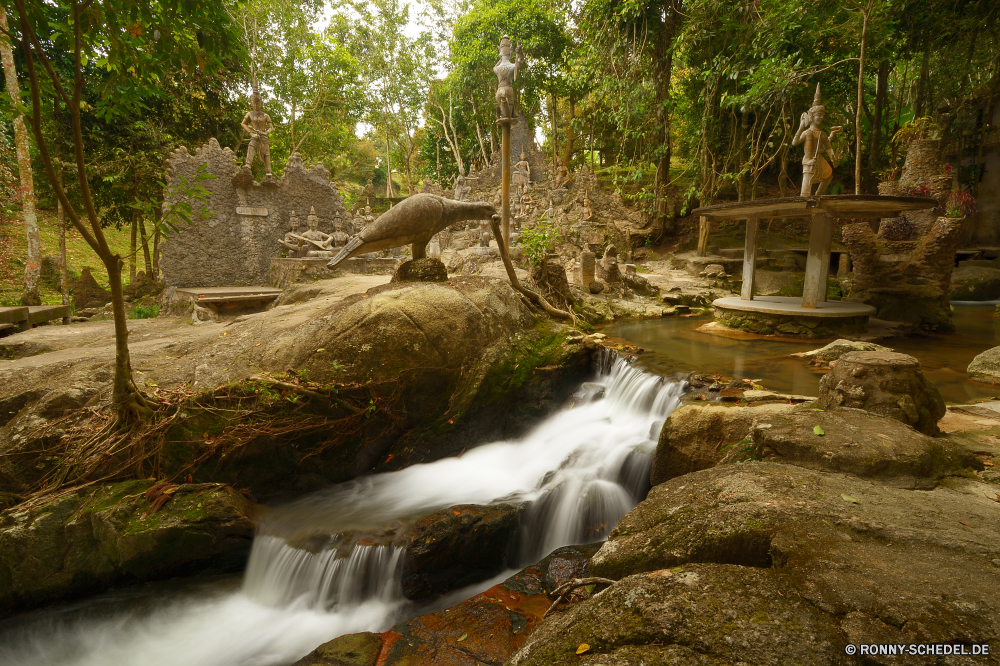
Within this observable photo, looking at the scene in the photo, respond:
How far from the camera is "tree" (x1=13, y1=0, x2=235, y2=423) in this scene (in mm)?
3293

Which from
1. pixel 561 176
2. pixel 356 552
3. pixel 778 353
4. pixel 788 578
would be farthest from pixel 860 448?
pixel 561 176

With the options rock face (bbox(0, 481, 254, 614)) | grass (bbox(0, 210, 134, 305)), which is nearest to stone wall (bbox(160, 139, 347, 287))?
grass (bbox(0, 210, 134, 305))

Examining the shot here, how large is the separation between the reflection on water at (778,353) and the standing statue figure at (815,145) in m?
3.00

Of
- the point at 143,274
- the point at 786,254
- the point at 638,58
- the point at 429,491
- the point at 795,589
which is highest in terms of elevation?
the point at 638,58

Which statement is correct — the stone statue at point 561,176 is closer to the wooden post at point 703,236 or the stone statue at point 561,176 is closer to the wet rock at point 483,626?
the wooden post at point 703,236

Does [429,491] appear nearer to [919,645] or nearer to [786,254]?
[919,645]

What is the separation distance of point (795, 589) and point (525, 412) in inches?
178

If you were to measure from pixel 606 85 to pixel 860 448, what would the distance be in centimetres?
1528

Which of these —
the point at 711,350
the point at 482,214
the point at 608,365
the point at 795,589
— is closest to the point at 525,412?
the point at 608,365

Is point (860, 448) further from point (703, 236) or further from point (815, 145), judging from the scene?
point (703, 236)

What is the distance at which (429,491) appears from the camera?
5.07 m

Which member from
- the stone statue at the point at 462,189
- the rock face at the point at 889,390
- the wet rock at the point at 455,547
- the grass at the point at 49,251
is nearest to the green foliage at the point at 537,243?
the wet rock at the point at 455,547

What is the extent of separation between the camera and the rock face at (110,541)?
3.87 m

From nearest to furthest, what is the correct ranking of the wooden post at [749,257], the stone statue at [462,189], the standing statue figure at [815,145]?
the standing statue figure at [815,145] → the wooden post at [749,257] → the stone statue at [462,189]
